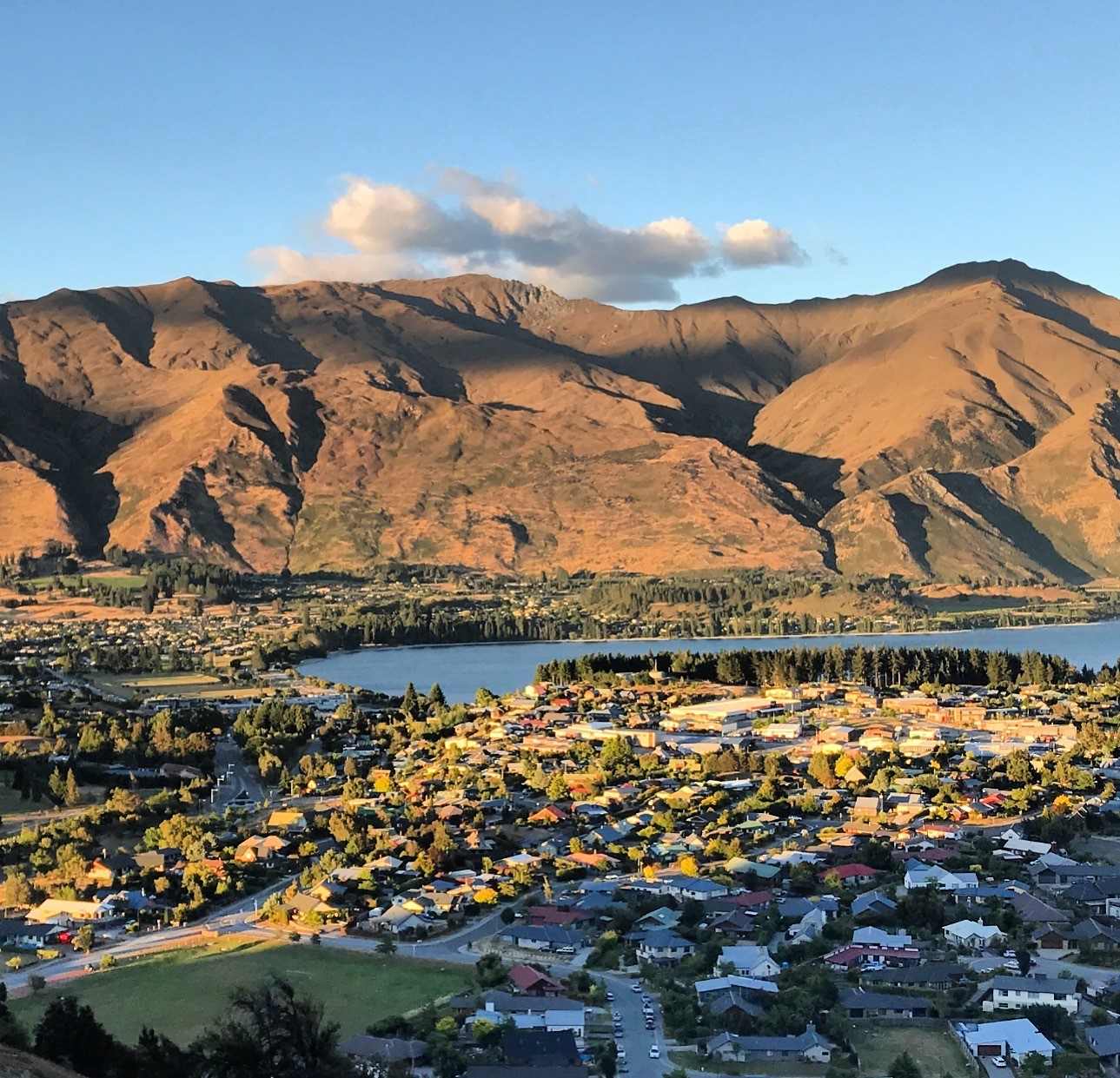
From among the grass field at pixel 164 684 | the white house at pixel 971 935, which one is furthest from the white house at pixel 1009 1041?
the grass field at pixel 164 684

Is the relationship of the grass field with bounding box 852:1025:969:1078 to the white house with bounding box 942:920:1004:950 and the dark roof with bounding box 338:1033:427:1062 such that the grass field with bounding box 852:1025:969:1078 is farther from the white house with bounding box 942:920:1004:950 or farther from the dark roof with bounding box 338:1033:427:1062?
the dark roof with bounding box 338:1033:427:1062

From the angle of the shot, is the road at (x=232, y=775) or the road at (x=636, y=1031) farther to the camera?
the road at (x=232, y=775)

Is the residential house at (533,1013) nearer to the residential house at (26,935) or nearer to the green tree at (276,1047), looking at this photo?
the green tree at (276,1047)

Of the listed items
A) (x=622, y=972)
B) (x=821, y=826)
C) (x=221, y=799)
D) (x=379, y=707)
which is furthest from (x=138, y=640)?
(x=622, y=972)

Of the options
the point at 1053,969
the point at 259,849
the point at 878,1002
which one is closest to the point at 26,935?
the point at 259,849

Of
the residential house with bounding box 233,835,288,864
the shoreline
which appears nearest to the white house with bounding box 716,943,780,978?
the residential house with bounding box 233,835,288,864

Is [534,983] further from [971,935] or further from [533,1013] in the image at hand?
[971,935]

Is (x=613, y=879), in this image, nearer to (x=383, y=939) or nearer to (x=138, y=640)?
(x=383, y=939)
